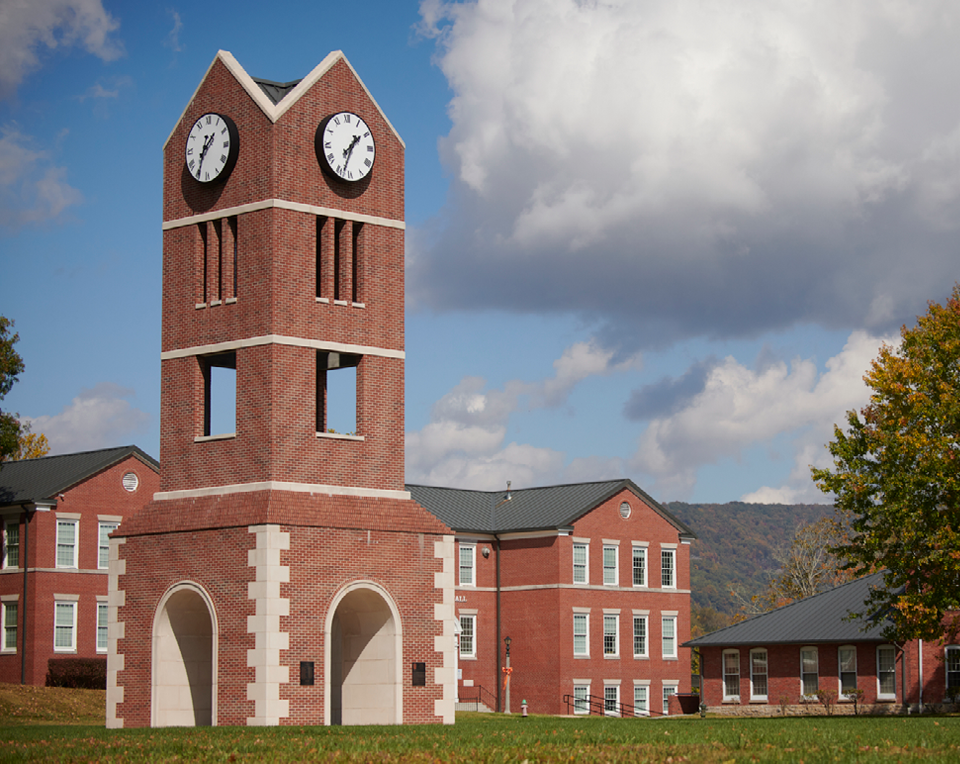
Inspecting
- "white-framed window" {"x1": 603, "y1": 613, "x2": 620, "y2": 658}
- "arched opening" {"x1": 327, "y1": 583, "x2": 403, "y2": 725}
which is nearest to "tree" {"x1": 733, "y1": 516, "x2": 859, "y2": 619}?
"white-framed window" {"x1": 603, "y1": 613, "x2": 620, "y2": 658}

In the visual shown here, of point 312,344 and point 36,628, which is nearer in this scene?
point 312,344

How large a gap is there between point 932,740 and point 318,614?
576 inches

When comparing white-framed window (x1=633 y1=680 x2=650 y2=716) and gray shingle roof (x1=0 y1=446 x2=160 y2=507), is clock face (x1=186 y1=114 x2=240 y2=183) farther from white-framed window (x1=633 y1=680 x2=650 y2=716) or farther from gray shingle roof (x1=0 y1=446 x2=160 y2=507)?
white-framed window (x1=633 y1=680 x2=650 y2=716)

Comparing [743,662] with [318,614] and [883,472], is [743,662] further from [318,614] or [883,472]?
[318,614]

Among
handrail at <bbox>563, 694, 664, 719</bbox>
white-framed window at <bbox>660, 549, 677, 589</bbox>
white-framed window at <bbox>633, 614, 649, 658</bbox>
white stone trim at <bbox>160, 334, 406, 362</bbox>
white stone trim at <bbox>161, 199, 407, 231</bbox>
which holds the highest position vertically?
white stone trim at <bbox>161, 199, 407, 231</bbox>

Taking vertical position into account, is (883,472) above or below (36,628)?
above

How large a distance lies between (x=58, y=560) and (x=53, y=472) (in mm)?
4639

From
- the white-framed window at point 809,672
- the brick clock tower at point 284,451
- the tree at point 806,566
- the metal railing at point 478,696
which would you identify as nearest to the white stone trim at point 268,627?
the brick clock tower at point 284,451

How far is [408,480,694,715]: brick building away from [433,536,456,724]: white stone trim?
31.7 m

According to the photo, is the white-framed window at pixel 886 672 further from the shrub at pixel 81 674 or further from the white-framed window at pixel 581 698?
the shrub at pixel 81 674

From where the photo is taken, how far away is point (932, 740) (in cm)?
2244

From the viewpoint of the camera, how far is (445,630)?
33.7 metres

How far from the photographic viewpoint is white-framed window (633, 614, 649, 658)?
68562mm

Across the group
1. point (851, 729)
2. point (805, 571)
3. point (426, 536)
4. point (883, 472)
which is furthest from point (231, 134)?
point (805, 571)
